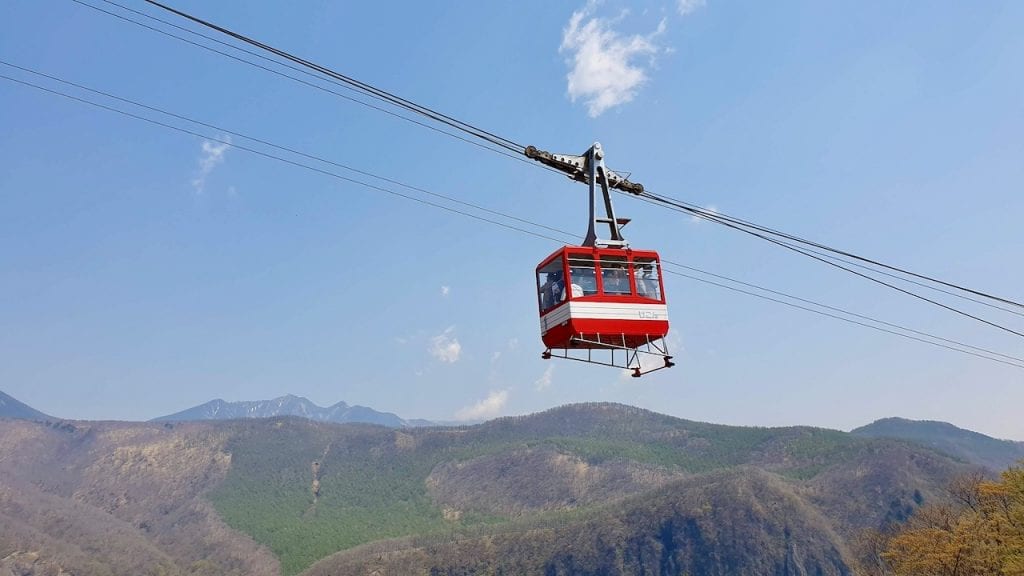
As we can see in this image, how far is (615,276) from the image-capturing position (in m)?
22.0

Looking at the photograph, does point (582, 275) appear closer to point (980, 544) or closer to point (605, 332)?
point (605, 332)

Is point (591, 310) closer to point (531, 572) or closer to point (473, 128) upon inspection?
point (473, 128)

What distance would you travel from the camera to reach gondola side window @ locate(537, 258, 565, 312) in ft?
71.2

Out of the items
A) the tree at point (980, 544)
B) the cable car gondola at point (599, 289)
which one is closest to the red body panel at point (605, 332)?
the cable car gondola at point (599, 289)

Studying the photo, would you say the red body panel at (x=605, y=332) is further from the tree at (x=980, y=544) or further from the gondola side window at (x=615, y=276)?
the tree at (x=980, y=544)

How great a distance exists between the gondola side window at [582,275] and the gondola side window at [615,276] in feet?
1.24

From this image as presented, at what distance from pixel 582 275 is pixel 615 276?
3.95ft

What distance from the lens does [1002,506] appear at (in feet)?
226

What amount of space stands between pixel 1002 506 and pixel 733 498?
13023 cm

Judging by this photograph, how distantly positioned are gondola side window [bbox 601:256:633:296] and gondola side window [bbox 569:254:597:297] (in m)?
0.38

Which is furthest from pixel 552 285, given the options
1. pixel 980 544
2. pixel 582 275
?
pixel 980 544

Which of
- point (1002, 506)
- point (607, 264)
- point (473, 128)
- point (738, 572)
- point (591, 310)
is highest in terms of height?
point (473, 128)

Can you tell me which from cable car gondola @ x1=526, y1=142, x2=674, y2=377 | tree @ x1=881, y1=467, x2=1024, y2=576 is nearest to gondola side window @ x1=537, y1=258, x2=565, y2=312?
cable car gondola @ x1=526, y1=142, x2=674, y2=377

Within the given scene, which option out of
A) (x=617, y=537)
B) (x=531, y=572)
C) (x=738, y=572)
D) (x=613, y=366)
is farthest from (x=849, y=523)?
(x=613, y=366)
